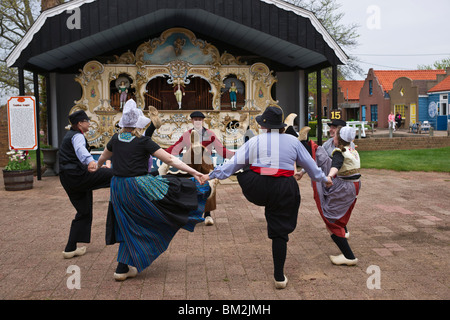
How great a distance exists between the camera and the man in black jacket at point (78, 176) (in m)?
5.85

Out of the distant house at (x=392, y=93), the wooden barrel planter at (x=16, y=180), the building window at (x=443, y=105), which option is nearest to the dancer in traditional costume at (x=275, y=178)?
the wooden barrel planter at (x=16, y=180)

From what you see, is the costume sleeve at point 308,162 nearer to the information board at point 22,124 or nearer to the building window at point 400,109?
the information board at point 22,124

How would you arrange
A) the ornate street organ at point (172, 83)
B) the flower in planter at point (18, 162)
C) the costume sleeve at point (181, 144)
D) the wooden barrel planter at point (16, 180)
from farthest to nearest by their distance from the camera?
the ornate street organ at point (172, 83), the flower in planter at point (18, 162), the wooden barrel planter at point (16, 180), the costume sleeve at point (181, 144)

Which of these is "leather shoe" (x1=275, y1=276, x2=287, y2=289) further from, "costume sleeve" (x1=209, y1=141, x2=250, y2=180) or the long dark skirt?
"costume sleeve" (x1=209, y1=141, x2=250, y2=180)

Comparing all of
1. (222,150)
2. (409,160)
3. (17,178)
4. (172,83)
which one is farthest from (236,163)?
(409,160)

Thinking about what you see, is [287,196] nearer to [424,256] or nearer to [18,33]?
[424,256]

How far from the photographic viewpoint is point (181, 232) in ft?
24.6

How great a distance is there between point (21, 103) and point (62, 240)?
6940 mm

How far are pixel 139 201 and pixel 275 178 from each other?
148cm

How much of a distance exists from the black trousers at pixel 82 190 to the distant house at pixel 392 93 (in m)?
36.9

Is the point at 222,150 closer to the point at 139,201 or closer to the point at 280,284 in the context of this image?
the point at 139,201

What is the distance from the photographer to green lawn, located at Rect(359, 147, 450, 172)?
15.2 meters

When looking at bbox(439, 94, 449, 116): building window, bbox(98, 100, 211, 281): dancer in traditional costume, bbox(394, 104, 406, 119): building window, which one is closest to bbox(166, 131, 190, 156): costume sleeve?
bbox(98, 100, 211, 281): dancer in traditional costume
